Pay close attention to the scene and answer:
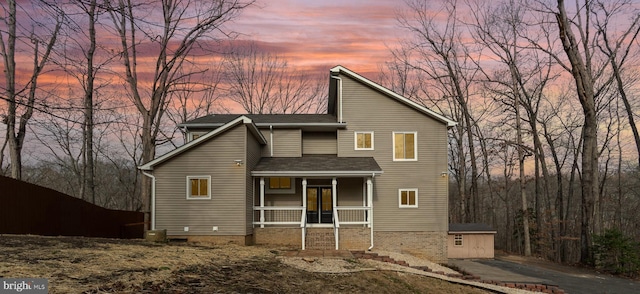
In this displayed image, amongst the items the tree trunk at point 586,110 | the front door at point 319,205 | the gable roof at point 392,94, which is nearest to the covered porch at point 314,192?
the front door at point 319,205

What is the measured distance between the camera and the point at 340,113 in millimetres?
23391

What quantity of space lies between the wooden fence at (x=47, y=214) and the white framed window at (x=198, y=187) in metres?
4.62

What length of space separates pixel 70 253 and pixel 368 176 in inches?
518

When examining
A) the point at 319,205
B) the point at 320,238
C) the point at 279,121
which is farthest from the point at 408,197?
the point at 279,121

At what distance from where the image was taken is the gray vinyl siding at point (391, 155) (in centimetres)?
2267

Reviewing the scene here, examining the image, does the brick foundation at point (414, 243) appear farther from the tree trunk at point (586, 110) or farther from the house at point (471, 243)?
the tree trunk at point (586, 110)

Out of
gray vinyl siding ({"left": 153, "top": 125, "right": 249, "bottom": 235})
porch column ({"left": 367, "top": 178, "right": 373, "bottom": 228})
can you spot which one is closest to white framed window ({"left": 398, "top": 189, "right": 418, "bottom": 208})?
porch column ({"left": 367, "top": 178, "right": 373, "bottom": 228})

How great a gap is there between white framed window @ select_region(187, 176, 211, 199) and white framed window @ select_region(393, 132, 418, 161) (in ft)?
28.1

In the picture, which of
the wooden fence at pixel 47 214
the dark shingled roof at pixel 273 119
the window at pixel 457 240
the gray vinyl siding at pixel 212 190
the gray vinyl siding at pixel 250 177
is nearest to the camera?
the wooden fence at pixel 47 214

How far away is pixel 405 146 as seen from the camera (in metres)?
23.2

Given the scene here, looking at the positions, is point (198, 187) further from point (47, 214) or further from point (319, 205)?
point (319, 205)

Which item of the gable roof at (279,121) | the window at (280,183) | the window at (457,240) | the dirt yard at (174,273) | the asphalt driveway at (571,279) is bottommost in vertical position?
the asphalt driveway at (571,279)

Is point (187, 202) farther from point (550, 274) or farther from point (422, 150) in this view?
point (550, 274)

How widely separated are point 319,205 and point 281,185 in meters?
2.04
